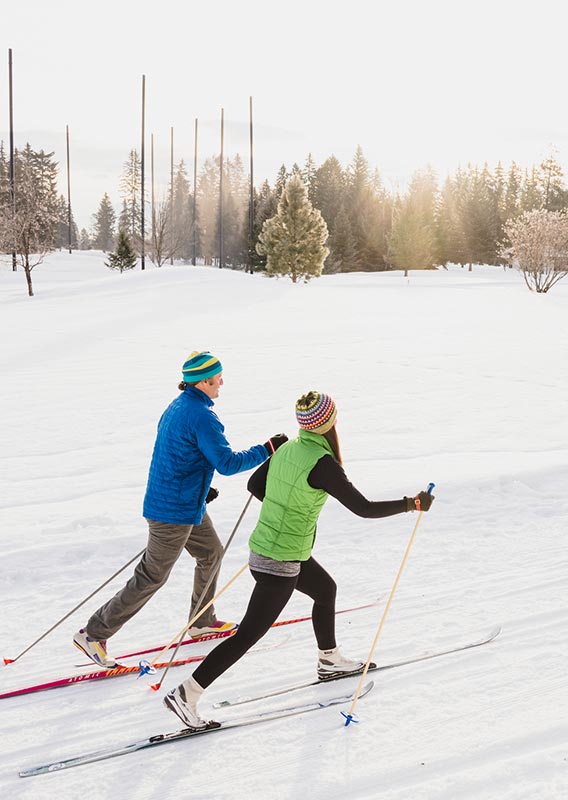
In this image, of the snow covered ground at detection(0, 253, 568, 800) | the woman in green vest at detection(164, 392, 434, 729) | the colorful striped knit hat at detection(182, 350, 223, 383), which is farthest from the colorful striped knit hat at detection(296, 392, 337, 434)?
the snow covered ground at detection(0, 253, 568, 800)

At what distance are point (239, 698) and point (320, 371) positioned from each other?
35.7ft

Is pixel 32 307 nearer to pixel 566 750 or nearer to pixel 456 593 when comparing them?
pixel 456 593

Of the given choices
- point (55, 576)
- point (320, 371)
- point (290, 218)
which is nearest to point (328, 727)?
point (55, 576)

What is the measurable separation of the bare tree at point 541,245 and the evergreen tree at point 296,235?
12953 millimetres

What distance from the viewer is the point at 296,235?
43.2m

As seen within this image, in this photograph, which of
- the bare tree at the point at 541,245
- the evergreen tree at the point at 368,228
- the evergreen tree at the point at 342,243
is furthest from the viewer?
the evergreen tree at the point at 368,228

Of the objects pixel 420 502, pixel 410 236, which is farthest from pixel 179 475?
pixel 410 236

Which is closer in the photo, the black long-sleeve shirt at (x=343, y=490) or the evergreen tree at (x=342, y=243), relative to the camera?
the black long-sleeve shirt at (x=343, y=490)

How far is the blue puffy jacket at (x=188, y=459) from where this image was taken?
3.79 m

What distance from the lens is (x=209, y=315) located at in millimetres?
22344

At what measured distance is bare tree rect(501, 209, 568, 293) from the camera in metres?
32.7

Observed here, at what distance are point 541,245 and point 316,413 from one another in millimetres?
32952

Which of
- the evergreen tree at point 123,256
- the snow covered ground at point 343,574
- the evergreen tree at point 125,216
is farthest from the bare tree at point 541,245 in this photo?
the evergreen tree at point 125,216

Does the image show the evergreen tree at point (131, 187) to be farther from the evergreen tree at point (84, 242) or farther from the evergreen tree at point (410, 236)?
the evergreen tree at point (410, 236)
